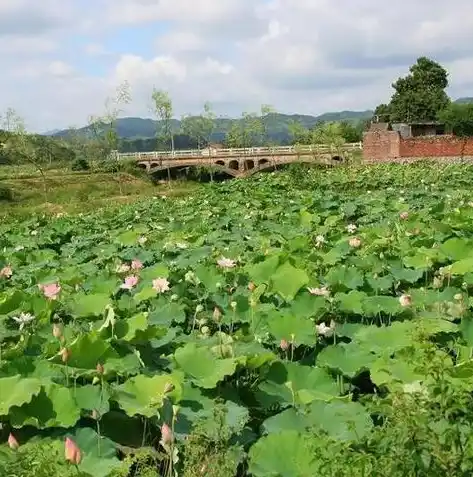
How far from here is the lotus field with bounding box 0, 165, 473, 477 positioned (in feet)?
6.47

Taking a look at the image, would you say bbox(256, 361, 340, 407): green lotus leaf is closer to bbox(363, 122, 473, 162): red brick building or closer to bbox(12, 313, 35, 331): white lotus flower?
bbox(12, 313, 35, 331): white lotus flower

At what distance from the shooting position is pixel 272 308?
348 cm

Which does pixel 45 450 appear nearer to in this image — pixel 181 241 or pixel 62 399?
pixel 62 399

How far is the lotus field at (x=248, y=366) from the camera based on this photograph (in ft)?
6.47

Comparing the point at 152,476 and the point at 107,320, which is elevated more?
the point at 107,320

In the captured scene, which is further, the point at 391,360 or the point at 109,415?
the point at 391,360

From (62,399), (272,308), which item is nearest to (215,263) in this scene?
(272,308)

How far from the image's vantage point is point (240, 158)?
5241 centimetres

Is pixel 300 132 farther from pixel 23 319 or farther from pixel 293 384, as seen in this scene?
pixel 293 384

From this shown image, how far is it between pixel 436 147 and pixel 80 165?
36.4 m

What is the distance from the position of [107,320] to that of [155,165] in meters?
54.3

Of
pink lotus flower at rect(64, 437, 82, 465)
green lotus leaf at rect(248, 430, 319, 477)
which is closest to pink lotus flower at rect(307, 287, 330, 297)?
green lotus leaf at rect(248, 430, 319, 477)

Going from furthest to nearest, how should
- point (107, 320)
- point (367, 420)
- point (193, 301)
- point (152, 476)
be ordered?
point (193, 301) < point (107, 320) < point (367, 420) < point (152, 476)

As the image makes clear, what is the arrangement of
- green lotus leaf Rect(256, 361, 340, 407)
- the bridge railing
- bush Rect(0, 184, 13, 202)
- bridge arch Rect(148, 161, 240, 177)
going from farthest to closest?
bridge arch Rect(148, 161, 240, 177), the bridge railing, bush Rect(0, 184, 13, 202), green lotus leaf Rect(256, 361, 340, 407)
